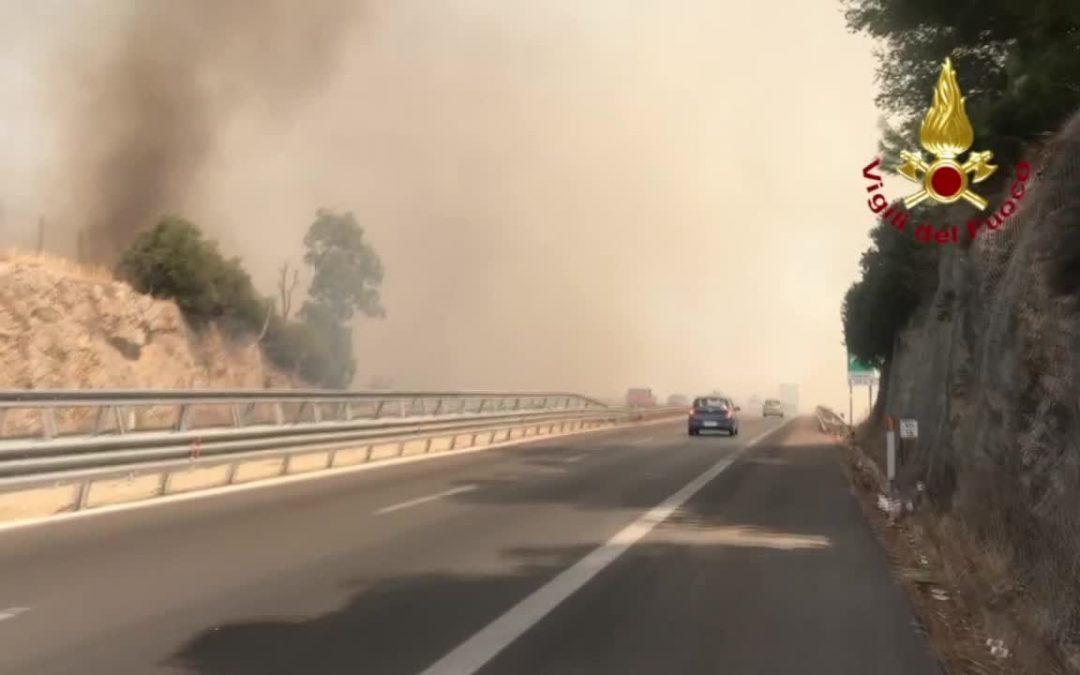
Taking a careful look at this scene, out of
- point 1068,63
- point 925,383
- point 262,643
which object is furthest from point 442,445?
point 262,643

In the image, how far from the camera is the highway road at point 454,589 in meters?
6.00

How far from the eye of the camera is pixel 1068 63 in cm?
1366

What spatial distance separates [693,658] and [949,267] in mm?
13181

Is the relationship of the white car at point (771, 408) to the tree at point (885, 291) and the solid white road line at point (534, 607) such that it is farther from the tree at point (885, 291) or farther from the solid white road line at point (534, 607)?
the solid white road line at point (534, 607)

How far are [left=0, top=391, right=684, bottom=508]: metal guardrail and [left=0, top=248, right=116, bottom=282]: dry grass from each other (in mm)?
6198

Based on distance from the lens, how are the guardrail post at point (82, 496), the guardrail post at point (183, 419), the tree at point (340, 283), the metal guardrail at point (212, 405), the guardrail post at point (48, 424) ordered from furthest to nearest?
the tree at point (340, 283)
the guardrail post at point (183, 419)
the guardrail post at point (82, 496)
the metal guardrail at point (212, 405)
the guardrail post at point (48, 424)

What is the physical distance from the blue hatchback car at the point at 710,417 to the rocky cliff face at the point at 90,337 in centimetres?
2034

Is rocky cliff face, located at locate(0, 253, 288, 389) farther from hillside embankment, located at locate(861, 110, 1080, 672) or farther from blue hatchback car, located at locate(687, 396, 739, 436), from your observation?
hillside embankment, located at locate(861, 110, 1080, 672)

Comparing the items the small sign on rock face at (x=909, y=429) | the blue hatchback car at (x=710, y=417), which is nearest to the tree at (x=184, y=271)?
the blue hatchback car at (x=710, y=417)

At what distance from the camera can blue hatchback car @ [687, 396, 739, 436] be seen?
3791 centimetres

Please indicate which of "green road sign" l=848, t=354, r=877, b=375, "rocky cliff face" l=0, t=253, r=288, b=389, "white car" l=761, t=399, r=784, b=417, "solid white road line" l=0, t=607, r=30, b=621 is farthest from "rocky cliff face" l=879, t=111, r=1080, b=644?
"white car" l=761, t=399, r=784, b=417

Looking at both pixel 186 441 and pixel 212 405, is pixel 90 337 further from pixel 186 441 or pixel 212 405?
pixel 186 441

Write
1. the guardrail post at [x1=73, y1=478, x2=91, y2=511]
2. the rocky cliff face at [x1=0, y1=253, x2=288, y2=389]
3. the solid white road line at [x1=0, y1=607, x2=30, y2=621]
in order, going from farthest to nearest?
the rocky cliff face at [x1=0, y1=253, x2=288, y2=389], the guardrail post at [x1=73, y1=478, x2=91, y2=511], the solid white road line at [x1=0, y1=607, x2=30, y2=621]

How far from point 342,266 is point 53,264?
1277 inches
